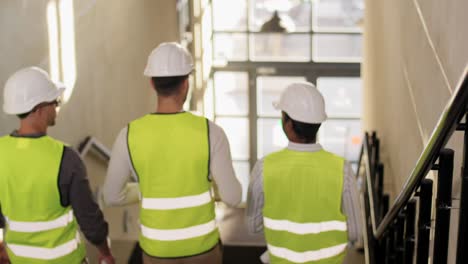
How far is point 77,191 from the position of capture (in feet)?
8.58

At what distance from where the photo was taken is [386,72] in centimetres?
494

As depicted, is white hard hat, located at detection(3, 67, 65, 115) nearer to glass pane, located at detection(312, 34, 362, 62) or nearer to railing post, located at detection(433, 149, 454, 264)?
railing post, located at detection(433, 149, 454, 264)

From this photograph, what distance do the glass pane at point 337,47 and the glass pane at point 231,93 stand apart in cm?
114

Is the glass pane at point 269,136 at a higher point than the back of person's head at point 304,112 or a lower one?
lower

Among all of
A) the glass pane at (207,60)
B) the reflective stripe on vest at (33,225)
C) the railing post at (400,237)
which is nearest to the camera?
the reflective stripe on vest at (33,225)

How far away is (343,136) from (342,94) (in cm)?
65

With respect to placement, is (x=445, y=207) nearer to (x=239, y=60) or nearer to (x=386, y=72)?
(x=386, y=72)

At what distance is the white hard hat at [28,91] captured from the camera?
2.61 metres

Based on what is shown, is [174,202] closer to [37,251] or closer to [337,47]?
[37,251]

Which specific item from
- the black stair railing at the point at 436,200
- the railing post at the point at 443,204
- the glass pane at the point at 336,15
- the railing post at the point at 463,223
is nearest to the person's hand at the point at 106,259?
the black stair railing at the point at 436,200

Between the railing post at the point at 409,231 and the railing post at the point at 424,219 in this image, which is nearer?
the railing post at the point at 424,219

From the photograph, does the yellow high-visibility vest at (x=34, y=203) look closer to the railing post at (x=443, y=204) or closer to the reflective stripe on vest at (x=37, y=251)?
the reflective stripe on vest at (x=37, y=251)

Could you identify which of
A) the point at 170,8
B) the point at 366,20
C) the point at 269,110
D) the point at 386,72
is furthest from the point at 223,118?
the point at 386,72

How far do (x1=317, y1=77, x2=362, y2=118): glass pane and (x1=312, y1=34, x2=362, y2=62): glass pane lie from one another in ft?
0.97
